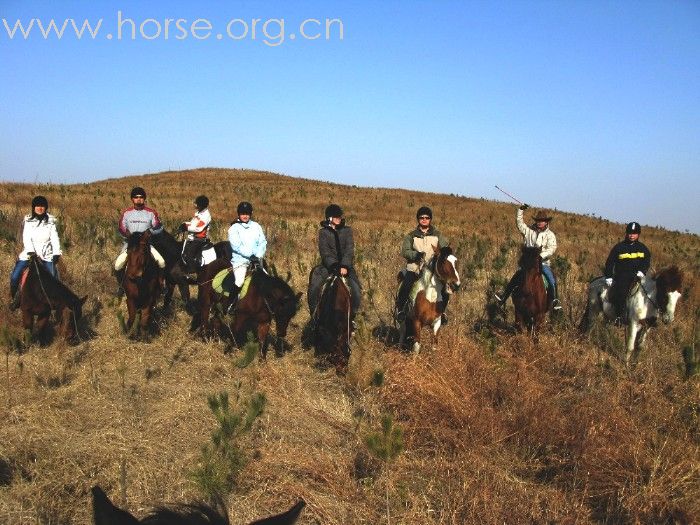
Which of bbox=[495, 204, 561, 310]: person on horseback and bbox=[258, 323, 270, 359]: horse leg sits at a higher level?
bbox=[495, 204, 561, 310]: person on horseback

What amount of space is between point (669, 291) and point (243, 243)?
6.08 meters

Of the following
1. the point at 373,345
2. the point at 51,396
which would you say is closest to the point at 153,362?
the point at 51,396

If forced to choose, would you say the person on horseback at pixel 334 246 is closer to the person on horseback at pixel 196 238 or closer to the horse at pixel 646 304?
the person on horseback at pixel 196 238

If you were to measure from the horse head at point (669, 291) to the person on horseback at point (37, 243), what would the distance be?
8.62 meters

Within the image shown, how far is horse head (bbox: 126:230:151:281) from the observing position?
7.73 meters

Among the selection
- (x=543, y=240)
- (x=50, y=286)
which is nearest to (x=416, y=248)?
(x=543, y=240)

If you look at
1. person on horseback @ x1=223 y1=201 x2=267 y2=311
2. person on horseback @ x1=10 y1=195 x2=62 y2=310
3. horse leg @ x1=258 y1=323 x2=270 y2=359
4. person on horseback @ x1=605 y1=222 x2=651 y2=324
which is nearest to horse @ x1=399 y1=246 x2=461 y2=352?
horse leg @ x1=258 y1=323 x2=270 y2=359

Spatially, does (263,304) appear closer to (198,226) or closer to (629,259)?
(198,226)

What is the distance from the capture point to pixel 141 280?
815 centimetres

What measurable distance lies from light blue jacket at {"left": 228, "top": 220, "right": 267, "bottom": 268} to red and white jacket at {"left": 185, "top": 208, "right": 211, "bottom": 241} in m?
2.20

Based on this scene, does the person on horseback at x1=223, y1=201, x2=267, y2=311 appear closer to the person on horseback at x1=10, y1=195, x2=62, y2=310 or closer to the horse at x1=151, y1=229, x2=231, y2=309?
the horse at x1=151, y1=229, x2=231, y2=309

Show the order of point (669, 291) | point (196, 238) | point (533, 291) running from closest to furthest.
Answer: point (669, 291), point (533, 291), point (196, 238)

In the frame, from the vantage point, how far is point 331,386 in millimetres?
7109

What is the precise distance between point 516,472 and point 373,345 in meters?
3.71
